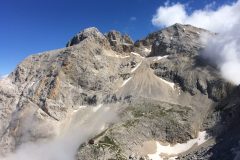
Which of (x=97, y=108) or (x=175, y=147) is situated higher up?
(x=97, y=108)

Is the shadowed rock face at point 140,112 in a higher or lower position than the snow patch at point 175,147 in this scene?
higher

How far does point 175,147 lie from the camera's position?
159 m

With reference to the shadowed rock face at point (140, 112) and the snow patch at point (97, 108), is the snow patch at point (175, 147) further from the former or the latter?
the snow patch at point (97, 108)

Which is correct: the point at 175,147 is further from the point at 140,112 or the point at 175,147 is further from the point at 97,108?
the point at 97,108

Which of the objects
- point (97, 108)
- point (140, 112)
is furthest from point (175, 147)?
point (97, 108)

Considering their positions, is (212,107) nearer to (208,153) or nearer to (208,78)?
(208,78)

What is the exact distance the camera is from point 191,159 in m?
135

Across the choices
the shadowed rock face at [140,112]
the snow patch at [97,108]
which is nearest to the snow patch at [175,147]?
the shadowed rock face at [140,112]

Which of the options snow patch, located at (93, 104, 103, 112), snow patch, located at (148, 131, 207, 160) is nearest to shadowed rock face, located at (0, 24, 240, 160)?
snow patch, located at (93, 104, 103, 112)

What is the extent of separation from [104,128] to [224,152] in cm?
5938

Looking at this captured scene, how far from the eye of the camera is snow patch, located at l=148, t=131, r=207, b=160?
154000mm

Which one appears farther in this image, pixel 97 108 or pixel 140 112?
pixel 97 108

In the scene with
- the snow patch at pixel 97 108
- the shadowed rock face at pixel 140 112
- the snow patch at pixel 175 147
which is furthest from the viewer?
the snow patch at pixel 97 108

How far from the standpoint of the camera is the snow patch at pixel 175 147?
505 feet
